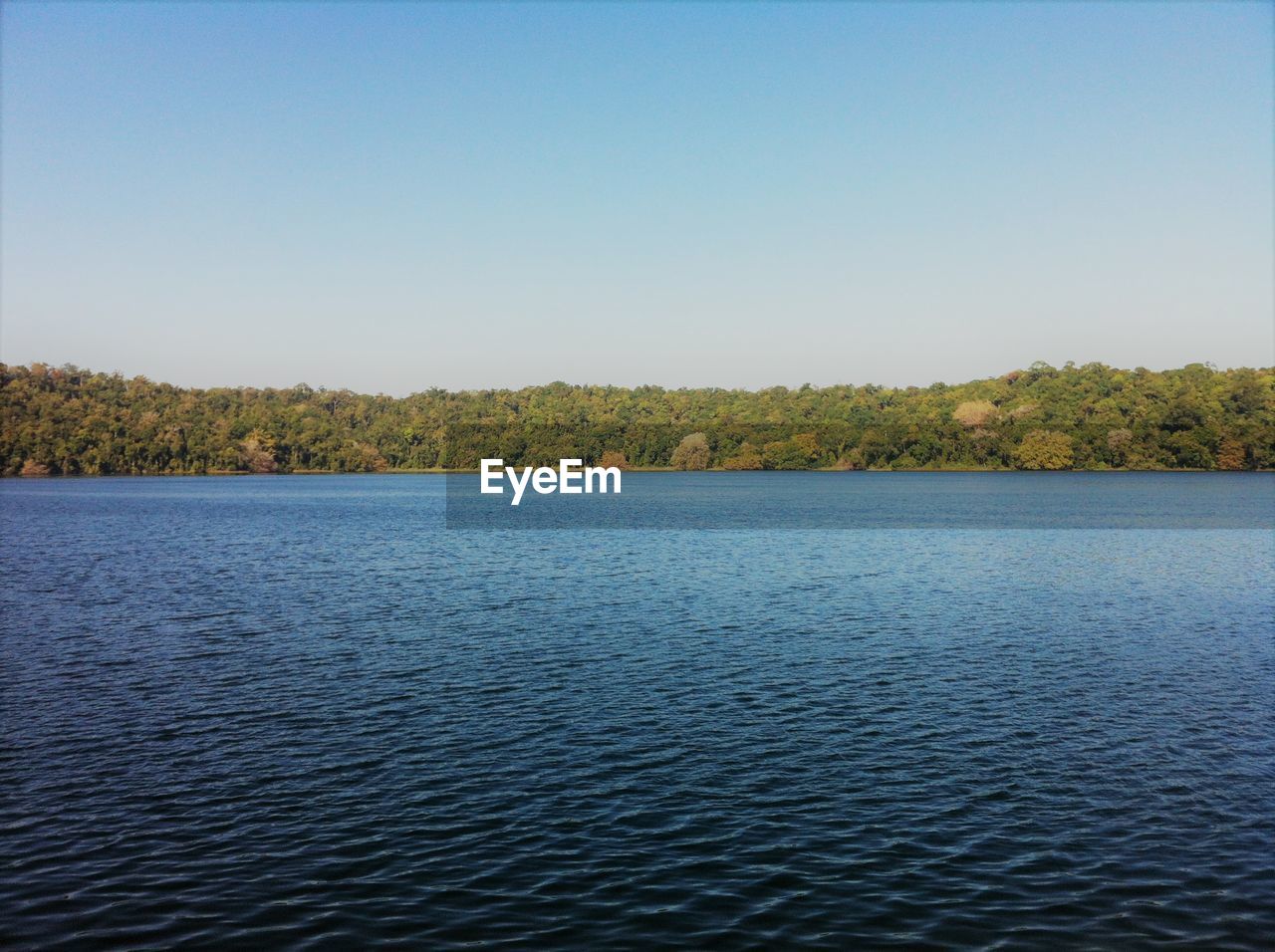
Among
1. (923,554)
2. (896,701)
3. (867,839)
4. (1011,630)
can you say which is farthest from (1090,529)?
(867,839)

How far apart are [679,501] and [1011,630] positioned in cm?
9837

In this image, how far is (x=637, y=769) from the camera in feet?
69.3

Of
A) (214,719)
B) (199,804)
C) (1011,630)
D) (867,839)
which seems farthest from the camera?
(1011,630)

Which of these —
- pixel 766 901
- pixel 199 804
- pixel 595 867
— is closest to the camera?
pixel 766 901

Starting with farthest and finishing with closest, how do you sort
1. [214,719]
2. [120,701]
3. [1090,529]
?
[1090,529] → [120,701] → [214,719]

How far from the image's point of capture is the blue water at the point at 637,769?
48.1 ft

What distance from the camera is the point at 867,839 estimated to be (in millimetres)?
17297

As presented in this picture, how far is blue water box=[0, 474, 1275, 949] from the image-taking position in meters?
14.7

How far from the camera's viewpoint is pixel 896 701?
26766 mm

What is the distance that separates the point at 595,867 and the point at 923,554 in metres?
53.8

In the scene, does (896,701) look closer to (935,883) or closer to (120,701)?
(935,883)

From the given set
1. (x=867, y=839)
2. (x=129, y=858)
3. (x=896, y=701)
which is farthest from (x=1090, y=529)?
(x=129, y=858)

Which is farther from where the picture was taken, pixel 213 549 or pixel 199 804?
pixel 213 549

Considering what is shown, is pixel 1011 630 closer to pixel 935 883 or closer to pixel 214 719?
pixel 935 883
